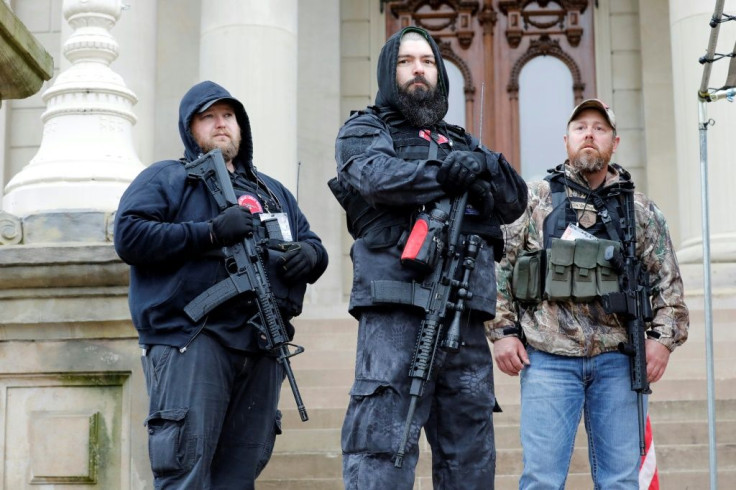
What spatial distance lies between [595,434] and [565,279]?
64 cm

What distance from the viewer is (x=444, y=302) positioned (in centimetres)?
432

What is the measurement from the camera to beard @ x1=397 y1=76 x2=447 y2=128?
4.61m

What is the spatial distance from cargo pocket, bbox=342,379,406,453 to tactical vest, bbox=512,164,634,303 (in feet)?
3.86

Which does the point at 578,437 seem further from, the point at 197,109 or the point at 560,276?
the point at 197,109

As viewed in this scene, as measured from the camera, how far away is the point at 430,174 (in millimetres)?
4371

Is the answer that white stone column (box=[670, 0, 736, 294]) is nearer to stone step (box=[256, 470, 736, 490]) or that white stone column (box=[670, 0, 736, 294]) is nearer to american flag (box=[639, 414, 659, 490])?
stone step (box=[256, 470, 736, 490])

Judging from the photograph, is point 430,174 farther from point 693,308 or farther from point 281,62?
point 281,62

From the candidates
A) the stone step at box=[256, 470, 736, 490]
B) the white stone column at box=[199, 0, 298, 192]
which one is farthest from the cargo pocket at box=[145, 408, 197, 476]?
the white stone column at box=[199, 0, 298, 192]

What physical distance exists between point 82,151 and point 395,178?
2.79m

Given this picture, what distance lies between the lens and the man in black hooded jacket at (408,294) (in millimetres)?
4273

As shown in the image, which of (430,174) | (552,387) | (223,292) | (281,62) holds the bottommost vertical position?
(552,387)

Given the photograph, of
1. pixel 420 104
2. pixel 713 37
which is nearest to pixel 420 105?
pixel 420 104

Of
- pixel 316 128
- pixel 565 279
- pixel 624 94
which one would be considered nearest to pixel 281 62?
pixel 316 128

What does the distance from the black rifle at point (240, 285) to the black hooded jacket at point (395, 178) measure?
1.44ft
